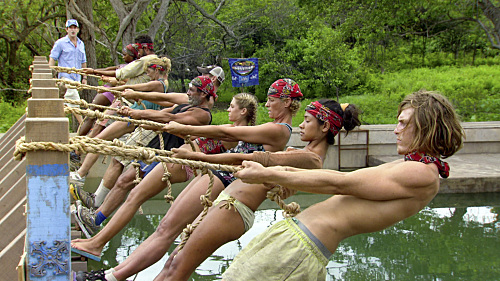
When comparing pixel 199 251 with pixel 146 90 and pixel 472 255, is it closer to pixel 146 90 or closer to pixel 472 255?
pixel 146 90

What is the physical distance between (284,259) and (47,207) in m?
1.07

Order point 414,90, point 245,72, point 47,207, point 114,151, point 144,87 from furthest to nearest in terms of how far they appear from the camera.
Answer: point 414,90, point 245,72, point 144,87, point 114,151, point 47,207

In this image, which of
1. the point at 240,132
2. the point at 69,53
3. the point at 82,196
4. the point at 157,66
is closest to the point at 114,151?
the point at 240,132

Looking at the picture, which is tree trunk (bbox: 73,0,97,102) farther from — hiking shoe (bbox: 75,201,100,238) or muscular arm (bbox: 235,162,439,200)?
muscular arm (bbox: 235,162,439,200)

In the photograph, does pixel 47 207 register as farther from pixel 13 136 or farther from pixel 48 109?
pixel 13 136

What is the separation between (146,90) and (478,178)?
4.88 metres

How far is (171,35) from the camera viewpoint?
46.8ft

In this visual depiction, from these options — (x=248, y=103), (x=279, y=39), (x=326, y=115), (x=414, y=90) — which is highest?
(x=279, y=39)

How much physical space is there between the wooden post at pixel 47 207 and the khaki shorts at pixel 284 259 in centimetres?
86

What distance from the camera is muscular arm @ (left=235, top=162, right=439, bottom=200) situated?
251 cm

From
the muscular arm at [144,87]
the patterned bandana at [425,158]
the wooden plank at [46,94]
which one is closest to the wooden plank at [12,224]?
the wooden plank at [46,94]

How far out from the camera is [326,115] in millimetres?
3518

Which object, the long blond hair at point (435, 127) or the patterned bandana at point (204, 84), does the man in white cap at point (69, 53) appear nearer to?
the patterned bandana at point (204, 84)

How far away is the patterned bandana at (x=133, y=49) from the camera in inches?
262
